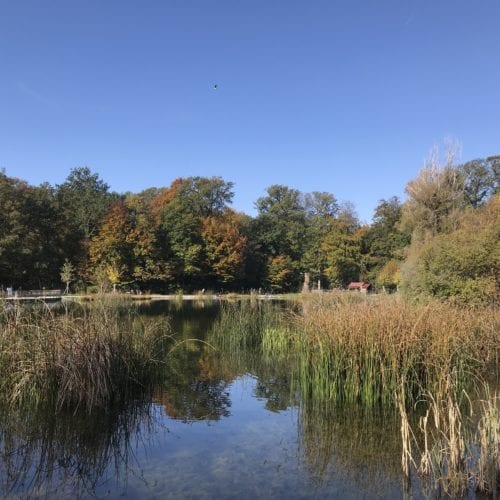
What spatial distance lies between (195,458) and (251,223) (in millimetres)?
52501

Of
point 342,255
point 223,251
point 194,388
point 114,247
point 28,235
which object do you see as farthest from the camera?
point 342,255

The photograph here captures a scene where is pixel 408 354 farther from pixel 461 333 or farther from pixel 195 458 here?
pixel 195 458

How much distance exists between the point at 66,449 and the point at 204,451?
5.07 feet

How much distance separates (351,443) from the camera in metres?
6.03

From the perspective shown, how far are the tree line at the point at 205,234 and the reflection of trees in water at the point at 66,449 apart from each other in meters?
20.2

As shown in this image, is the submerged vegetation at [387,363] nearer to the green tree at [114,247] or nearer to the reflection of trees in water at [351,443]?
the reflection of trees in water at [351,443]

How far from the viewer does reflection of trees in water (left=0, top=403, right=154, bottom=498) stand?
189 inches

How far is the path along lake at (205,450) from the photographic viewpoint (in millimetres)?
4809

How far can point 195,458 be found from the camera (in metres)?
5.62

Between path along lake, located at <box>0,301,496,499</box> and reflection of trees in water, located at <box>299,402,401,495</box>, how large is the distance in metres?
0.01

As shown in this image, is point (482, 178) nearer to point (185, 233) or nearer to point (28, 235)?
point (185, 233)

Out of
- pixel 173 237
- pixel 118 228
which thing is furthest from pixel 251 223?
pixel 118 228

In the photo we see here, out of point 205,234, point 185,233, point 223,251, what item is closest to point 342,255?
point 223,251

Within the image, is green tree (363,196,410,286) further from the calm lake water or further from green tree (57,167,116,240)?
the calm lake water
